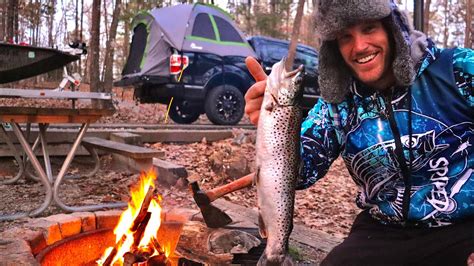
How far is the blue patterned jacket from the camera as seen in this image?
200 centimetres

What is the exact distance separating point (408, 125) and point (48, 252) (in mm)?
2132

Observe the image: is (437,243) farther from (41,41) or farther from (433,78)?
(41,41)

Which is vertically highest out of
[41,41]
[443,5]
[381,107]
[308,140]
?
[443,5]

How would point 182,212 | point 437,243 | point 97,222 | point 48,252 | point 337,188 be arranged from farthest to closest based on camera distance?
point 337,188 → point 182,212 → point 97,222 → point 48,252 → point 437,243

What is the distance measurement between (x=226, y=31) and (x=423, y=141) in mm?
9479

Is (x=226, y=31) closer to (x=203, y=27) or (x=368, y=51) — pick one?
(x=203, y=27)

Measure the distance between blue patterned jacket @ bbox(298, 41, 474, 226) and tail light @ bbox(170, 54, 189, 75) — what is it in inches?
321

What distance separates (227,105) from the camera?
10.2 meters

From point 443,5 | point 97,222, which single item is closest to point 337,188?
point 97,222

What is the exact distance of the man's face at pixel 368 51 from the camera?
197 cm

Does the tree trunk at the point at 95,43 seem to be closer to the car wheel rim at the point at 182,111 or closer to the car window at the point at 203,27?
the car wheel rim at the point at 182,111

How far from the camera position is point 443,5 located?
3759cm

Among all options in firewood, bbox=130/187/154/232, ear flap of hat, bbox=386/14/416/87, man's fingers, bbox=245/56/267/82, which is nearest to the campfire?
firewood, bbox=130/187/154/232

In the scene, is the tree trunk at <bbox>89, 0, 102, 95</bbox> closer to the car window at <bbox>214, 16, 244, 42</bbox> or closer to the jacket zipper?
the car window at <bbox>214, 16, 244, 42</bbox>
